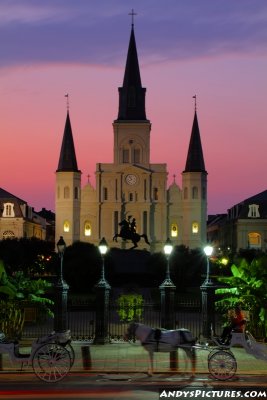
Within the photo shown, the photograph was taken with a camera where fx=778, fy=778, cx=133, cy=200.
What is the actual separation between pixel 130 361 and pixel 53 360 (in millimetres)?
4033

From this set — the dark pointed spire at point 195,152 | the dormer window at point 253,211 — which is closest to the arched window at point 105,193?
the dark pointed spire at point 195,152

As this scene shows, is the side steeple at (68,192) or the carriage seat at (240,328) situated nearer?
the carriage seat at (240,328)

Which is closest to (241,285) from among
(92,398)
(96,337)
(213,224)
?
(96,337)

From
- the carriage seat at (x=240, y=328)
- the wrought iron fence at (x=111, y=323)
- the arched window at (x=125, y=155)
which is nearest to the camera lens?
the carriage seat at (x=240, y=328)

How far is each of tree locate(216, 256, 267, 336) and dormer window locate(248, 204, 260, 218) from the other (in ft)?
277

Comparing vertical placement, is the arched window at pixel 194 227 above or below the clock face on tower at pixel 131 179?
below

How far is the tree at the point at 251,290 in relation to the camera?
22.2m

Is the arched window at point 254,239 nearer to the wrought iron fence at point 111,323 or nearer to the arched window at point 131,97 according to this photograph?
the arched window at point 131,97

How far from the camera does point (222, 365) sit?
1472cm

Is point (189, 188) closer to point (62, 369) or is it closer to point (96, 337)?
point (96, 337)

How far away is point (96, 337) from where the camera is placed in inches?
874

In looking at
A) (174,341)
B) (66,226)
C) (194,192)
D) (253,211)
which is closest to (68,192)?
(66,226)

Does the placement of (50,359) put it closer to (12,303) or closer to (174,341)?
(174,341)

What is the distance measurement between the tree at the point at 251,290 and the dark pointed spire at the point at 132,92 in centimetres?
8729
